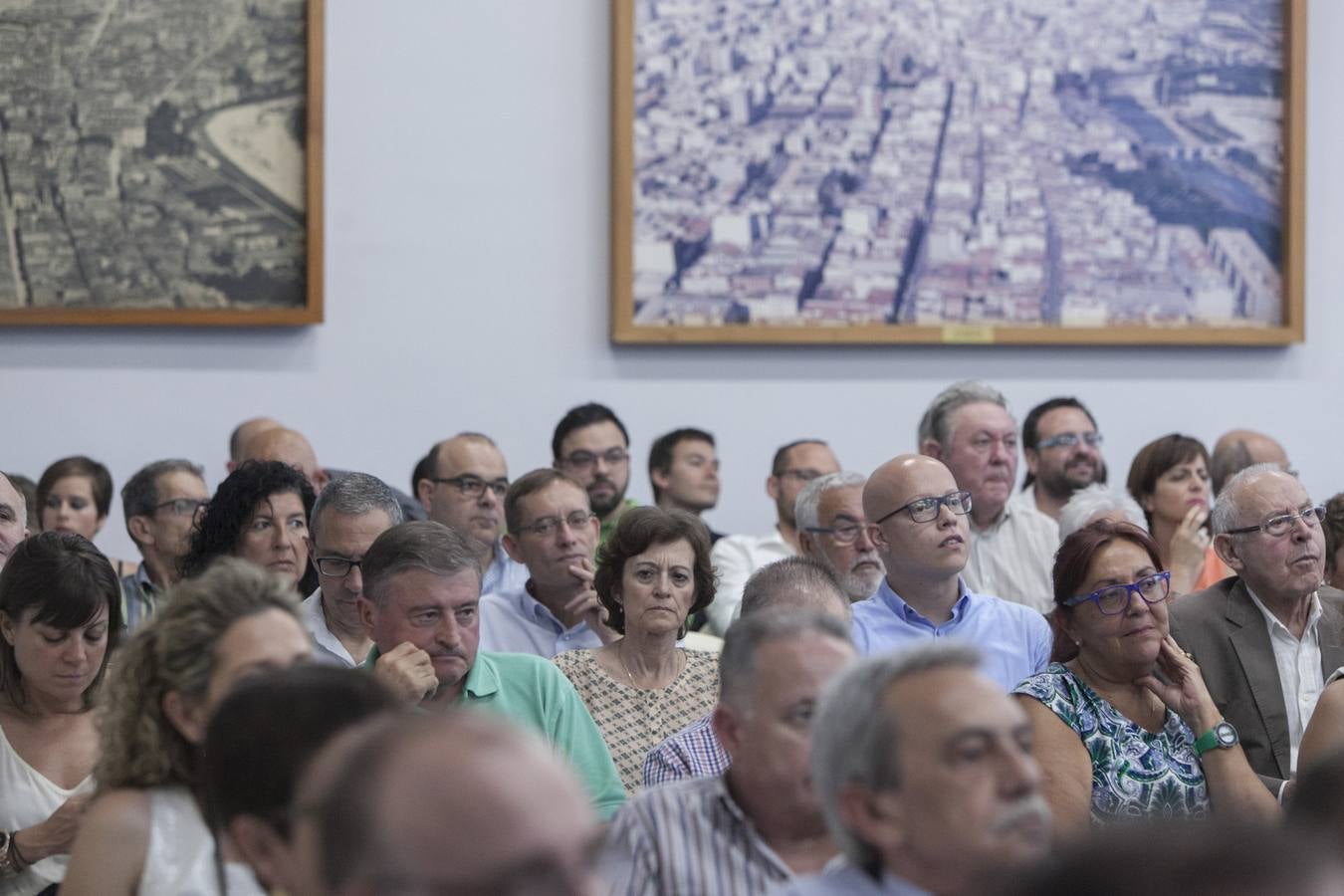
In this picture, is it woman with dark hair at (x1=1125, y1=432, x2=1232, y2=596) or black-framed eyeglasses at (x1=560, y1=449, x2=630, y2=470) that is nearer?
woman with dark hair at (x1=1125, y1=432, x2=1232, y2=596)

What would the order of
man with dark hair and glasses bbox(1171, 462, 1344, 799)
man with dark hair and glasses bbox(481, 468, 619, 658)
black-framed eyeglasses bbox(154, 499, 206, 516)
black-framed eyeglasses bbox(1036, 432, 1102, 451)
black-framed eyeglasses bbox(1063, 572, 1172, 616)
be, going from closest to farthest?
black-framed eyeglasses bbox(1063, 572, 1172, 616), man with dark hair and glasses bbox(1171, 462, 1344, 799), man with dark hair and glasses bbox(481, 468, 619, 658), black-framed eyeglasses bbox(154, 499, 206, 516), black-framed eyeglasses bbox(1036, 432, 1102, 451)

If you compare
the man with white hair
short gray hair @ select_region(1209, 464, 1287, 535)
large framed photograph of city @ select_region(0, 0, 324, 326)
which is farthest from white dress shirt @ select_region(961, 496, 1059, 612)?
the man with white hair

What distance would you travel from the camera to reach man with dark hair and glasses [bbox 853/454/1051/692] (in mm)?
3627

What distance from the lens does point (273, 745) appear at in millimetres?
1701

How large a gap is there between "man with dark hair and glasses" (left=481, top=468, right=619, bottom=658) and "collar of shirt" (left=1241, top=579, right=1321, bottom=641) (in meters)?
1.47

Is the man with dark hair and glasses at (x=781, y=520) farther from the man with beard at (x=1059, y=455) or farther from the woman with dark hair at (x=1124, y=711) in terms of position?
the woman with dark hair at (x=1124, y=711)

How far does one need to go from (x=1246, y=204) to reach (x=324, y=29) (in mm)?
3222

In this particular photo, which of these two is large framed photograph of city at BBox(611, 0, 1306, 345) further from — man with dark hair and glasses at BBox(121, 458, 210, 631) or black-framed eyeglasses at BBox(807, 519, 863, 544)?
man with dark hair and glasses at BBox(121, 458, 210, 631)

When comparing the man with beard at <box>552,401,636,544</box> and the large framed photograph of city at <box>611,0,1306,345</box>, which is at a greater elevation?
the large framed photograph of city at <box>611,0,1306,345</box>

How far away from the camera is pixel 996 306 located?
5.66 metres

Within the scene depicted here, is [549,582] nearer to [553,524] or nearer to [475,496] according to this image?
[553,524]

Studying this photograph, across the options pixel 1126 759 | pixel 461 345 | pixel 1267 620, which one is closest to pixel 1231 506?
pixel 1267 620

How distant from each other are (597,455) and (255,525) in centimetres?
153

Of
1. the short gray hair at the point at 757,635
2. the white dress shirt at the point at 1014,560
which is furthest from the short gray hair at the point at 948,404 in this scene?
the short gray hair at the point at 757,635
